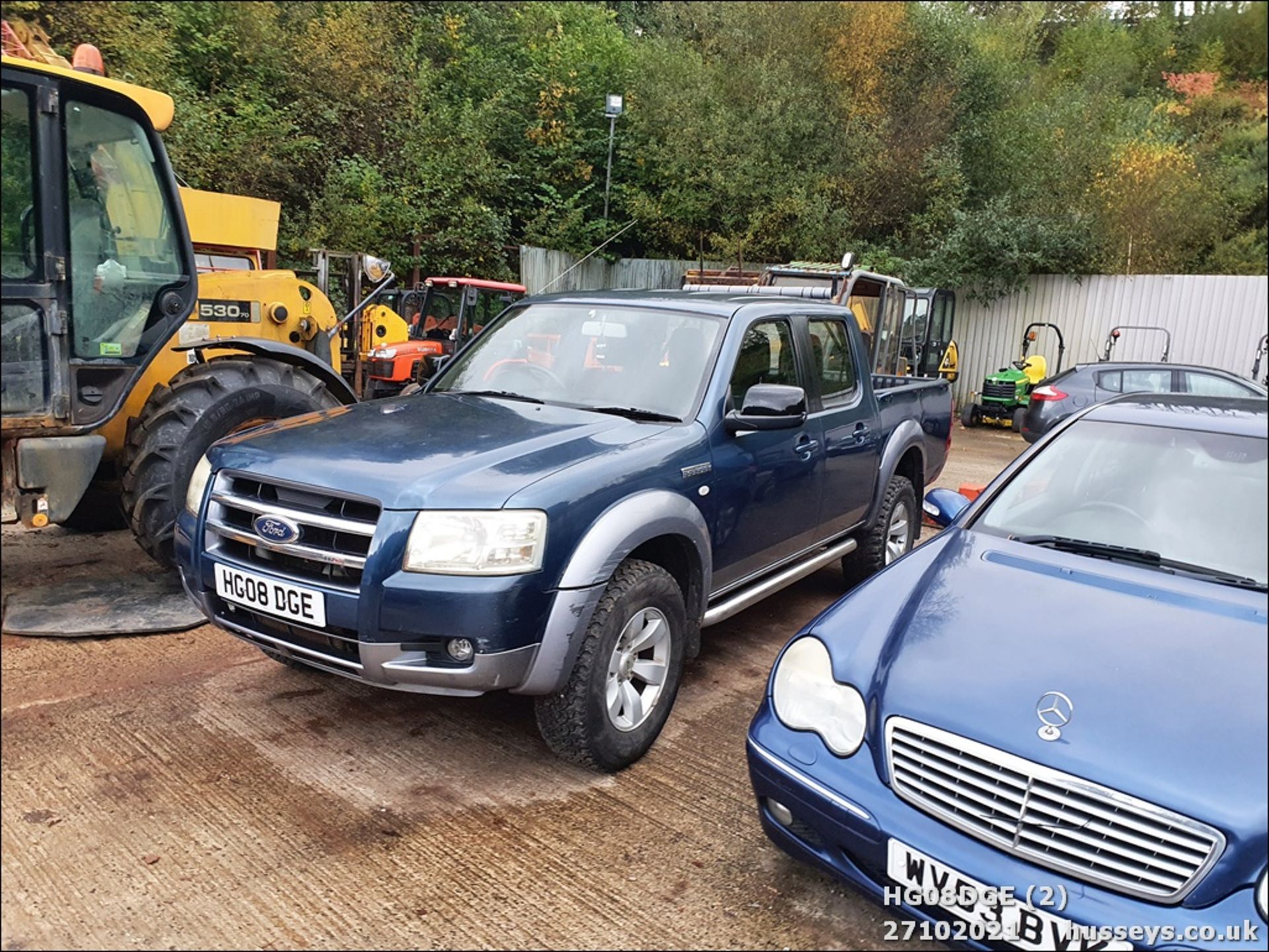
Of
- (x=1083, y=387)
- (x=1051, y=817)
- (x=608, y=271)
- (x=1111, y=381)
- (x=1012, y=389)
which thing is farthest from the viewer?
(x=608, y=271)

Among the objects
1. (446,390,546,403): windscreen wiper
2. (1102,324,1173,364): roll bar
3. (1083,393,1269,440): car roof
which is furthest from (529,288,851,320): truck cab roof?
(1102,324,1173,364): roll bar

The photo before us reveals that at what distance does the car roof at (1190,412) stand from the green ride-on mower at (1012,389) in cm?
1236

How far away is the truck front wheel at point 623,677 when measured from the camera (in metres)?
3.09

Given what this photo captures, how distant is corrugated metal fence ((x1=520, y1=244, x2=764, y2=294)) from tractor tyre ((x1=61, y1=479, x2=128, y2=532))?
1173 centimetres

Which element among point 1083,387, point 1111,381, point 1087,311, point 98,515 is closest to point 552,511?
point 98,515

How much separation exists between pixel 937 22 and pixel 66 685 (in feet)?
37.9

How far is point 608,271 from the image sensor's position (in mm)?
18672

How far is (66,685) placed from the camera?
12.3ft

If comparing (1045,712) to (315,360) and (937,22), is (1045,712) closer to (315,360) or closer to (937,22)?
(315,360)

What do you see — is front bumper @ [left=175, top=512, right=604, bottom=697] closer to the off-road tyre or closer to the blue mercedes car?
the blue mercedes car

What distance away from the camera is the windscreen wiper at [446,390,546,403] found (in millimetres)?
4027

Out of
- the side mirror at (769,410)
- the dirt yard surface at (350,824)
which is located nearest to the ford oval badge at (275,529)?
the dirt yard surface at (350,824)

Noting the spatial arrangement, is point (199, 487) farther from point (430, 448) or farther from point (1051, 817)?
point (1051, 817)

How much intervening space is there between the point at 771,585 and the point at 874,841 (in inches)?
81.6
